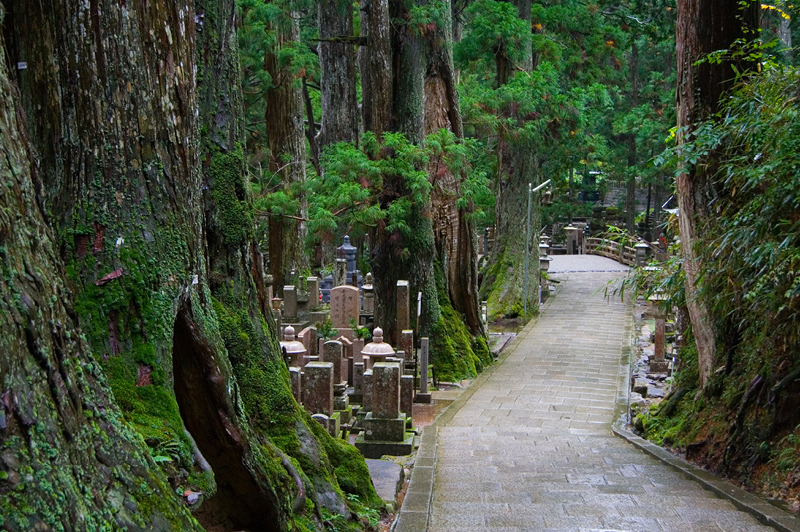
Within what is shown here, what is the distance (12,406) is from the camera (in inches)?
84.6

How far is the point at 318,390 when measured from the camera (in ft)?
28.2

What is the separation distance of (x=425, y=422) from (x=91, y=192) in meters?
8.02

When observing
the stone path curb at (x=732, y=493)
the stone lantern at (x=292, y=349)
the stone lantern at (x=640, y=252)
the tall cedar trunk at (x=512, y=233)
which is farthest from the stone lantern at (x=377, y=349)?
the stone lantern at (x=640, y=252)

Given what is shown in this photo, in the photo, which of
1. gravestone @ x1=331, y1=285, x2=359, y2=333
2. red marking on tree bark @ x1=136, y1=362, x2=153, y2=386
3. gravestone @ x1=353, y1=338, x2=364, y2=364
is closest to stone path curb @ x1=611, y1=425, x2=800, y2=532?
gravestone @ x1=353, y1=338, x2=364, y2=364

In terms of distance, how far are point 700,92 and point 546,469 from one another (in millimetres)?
4528

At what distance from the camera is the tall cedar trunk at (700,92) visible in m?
8.78

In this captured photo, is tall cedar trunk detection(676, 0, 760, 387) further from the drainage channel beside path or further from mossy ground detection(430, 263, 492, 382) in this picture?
mossy ground detection(430, 263, 492, 382)

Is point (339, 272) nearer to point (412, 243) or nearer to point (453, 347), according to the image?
point (412, 243)

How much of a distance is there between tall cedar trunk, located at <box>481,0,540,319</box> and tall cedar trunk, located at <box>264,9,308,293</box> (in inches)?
214

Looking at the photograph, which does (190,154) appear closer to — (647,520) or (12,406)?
(12,406)

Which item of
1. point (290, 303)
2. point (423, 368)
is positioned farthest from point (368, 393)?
point (290, 303)

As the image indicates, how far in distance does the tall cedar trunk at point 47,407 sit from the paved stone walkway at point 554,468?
360 centimetres

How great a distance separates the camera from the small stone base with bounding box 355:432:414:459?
29.0 ft

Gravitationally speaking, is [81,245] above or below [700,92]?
below
